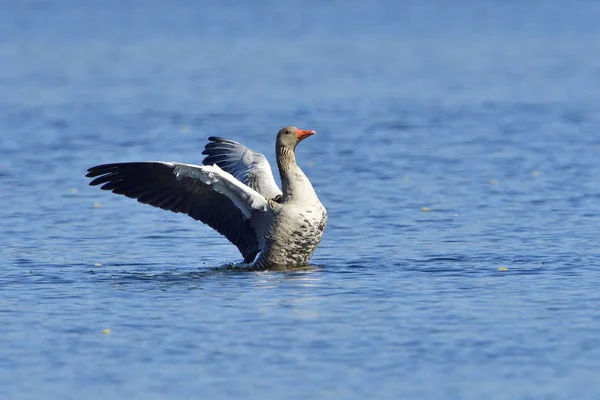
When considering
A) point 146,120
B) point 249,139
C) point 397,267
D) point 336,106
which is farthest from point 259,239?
point 336,106

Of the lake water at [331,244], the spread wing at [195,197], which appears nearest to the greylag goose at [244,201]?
the spread wing at [195,197]

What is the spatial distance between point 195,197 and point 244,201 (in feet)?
2.02

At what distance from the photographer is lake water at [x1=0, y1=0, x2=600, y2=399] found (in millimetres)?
A: 10211

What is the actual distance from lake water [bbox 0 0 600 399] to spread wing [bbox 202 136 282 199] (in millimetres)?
959

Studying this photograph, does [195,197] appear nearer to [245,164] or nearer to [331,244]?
[245,164]

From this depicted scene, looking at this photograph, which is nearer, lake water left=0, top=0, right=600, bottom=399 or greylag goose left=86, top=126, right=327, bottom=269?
lake water left=0, top=0, right=600, bottom=399

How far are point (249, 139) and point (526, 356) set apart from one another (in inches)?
650

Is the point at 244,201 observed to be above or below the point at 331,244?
above

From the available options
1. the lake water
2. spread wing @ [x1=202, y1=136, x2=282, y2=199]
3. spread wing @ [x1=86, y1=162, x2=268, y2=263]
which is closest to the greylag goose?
spread wing @ [x1=86, y1=162, x2=268, y2=263]

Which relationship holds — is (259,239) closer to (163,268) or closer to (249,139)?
(163,268)

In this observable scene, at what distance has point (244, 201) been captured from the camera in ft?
47.3

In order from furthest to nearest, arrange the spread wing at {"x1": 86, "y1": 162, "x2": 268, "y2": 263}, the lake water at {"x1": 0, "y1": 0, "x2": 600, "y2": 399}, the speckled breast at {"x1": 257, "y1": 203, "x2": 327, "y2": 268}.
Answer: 1. the spread wing at {"x1": 86, "y1": 162, "x2": 268, "y2": 263}
2. the speckled breast at {"x1": 257, "y1": 203, "x2": 327, "y2": 268}
3. the lake water at {"x1": 0, "y1": 0, "x2": 600, "y2": 399}

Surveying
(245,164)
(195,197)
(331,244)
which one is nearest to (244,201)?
(195,197)

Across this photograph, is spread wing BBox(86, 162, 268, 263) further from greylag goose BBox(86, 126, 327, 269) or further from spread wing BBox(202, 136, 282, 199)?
spread wing BBox(202, 136, 282, 199)
